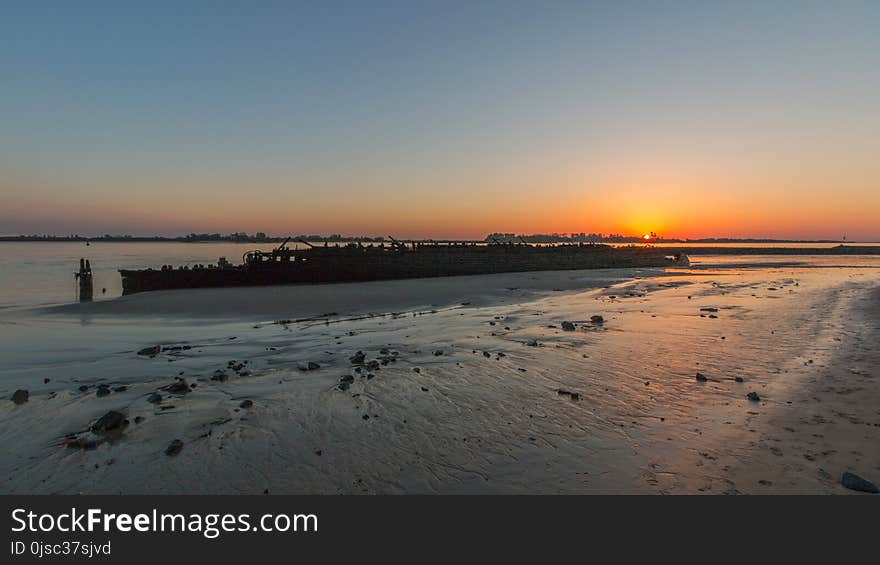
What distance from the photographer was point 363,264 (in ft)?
140

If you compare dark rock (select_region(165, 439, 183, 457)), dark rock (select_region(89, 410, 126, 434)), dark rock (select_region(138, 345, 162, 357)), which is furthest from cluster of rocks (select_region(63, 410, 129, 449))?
dark rock (select_region(138, 345, 162, 357))

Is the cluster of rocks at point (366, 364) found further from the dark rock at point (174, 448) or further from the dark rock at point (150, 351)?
the dark rock at point (150, 351)

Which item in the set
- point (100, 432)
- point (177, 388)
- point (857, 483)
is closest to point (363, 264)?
point (177, 388)

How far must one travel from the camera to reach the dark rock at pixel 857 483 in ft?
16.1

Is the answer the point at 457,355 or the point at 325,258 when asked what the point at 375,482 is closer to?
the point at 457,355

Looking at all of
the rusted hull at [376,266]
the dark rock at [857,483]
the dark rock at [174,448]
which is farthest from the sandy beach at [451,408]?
the rusted hull at [376,266]

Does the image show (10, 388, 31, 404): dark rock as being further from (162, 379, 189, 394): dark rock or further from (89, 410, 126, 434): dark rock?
(89, 410, 126, 434): dark rock

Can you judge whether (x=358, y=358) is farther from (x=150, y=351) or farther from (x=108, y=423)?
(x=150, y=351)

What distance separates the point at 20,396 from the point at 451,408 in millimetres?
8660

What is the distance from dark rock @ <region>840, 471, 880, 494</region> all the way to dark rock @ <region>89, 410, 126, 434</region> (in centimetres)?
1016

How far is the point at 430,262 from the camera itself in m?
47.3

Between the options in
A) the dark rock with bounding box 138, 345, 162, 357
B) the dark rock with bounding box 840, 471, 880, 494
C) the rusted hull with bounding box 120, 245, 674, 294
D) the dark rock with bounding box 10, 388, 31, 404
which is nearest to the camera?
the dark rock with bounding box 840, 471, 880, 494

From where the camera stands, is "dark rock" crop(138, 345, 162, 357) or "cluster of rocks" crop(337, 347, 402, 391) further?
"dark rock" crop(138, 345, 162, 357)

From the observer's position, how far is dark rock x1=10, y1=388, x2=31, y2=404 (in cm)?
884
